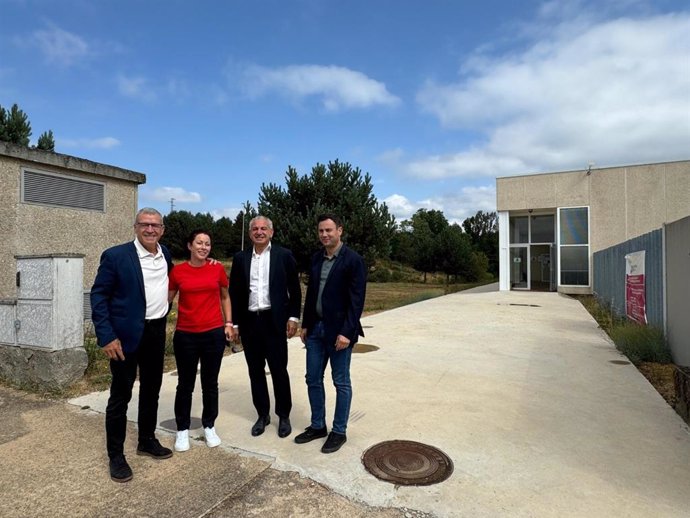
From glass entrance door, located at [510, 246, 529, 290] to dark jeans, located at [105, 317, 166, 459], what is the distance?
21.2m

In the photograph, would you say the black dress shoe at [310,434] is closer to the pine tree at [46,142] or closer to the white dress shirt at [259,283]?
the white dress shirt at [259,283]

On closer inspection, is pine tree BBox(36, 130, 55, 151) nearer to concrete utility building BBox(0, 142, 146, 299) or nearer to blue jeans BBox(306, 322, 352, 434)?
concrete utility building BBox(0, 142, 146, 299)

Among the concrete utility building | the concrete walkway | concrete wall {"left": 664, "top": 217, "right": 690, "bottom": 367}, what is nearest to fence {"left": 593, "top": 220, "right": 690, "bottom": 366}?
→ concrete wall {"left": 664, "top": 217, "right": 690, "bottom": 367}

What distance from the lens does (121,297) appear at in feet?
9.70

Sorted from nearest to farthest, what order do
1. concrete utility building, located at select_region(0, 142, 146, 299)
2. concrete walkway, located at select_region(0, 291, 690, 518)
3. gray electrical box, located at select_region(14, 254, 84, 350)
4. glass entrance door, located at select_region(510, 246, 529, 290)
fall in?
concrete walkway, located at select_region(0, 291, 690, 518) < gray electrical box, located at select_region(14, 254, 84, 350) < concrete utility building, located at select_region(0, 142, 146, 299) < glass entrance door, located at select_region(510, 246, 529, 290)

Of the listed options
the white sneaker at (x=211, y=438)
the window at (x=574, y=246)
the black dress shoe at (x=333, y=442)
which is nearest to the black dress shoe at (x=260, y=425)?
the white sneaker at (x=211, y=438)

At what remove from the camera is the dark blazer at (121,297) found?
2900 mm

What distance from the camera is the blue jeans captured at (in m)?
3.34

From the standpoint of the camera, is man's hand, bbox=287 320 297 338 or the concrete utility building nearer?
man's hand, bbox=287 320 297 338

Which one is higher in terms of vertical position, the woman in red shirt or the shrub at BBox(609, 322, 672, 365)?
the woman in red shirt

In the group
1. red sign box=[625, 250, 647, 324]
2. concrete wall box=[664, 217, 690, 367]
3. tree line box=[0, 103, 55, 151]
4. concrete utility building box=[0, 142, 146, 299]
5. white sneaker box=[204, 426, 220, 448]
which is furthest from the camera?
tree line box=[0, 103, 55, 151]

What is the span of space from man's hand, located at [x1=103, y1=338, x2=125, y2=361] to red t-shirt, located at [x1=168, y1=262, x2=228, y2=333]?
1.55 feet

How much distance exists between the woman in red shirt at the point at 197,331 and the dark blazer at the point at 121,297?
1.09 feet

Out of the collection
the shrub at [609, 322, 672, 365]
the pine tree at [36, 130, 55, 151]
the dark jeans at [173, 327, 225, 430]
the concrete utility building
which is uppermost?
the pine tree at [36, 130, 55, 151]
